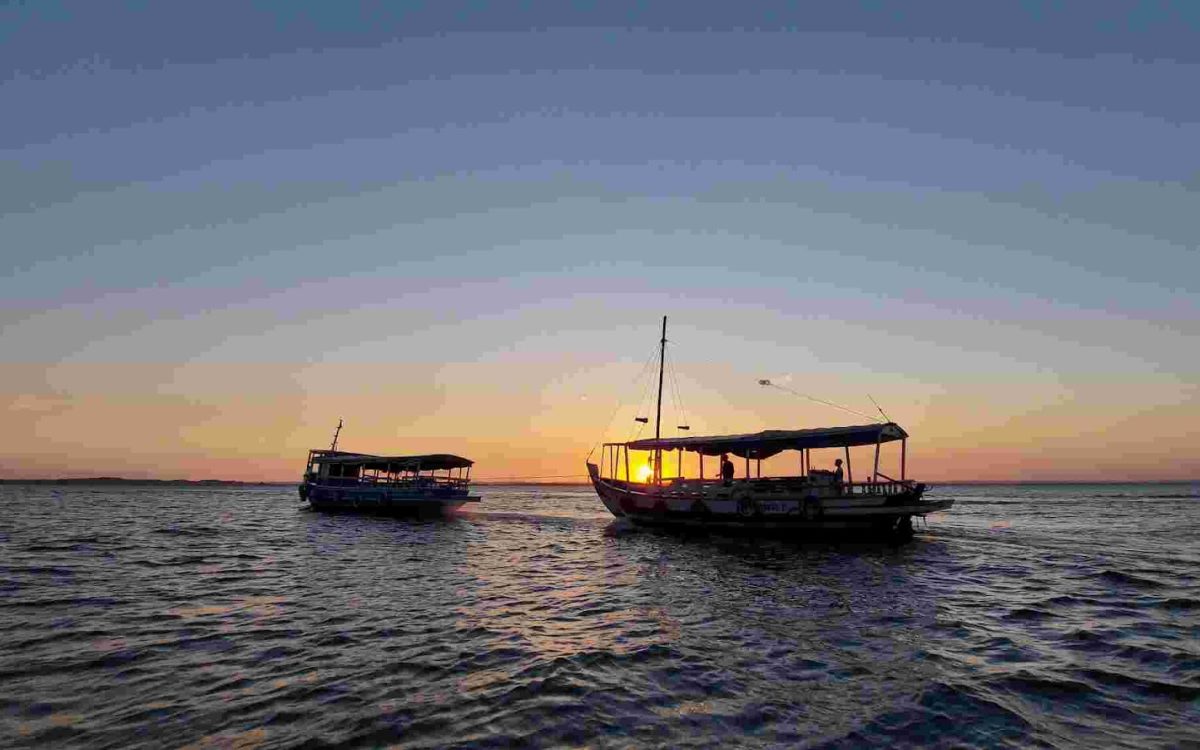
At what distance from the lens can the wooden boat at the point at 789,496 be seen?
1258 inches

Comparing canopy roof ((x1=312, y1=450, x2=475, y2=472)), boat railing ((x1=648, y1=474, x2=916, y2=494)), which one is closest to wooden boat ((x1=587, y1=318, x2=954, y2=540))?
boat railing ((x1=648, y1=474, x2=916, y2=494))

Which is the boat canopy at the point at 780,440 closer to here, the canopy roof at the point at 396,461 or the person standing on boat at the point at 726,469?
the person standing on boat at the point at 726,469

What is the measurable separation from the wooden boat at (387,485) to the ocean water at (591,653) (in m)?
25.7

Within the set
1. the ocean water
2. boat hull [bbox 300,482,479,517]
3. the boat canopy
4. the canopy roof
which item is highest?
the boat canopy

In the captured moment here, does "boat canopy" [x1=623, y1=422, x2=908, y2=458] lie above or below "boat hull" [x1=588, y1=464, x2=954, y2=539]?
above

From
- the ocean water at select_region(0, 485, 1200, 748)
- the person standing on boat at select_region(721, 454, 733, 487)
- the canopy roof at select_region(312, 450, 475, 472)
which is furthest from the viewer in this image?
the canopy roof at select_region(312, 450, 475, 472)

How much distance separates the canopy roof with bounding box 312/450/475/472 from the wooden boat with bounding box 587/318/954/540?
54.4 feet

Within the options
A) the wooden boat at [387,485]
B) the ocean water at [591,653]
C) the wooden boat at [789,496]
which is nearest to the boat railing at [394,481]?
the wooden boat at [387,485]

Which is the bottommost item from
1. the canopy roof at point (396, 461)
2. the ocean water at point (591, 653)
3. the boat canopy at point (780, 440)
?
the ocean water at point (591, 653)

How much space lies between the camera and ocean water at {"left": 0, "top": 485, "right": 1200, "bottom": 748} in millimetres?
7715

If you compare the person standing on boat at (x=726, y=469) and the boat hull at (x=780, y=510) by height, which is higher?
the person standing on boat at (x=726, y=469)

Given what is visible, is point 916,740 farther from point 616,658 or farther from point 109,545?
point 109,545

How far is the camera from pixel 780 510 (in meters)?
33.9

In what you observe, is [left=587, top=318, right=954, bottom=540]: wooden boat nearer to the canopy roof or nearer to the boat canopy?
the boat canopy
